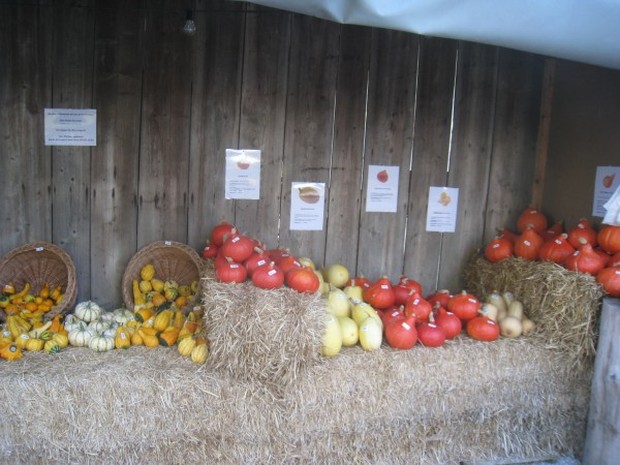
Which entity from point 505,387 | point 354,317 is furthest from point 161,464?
point 505,387

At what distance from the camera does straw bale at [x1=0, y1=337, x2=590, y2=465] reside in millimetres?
2662

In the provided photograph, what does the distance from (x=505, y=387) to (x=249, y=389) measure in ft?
5.32

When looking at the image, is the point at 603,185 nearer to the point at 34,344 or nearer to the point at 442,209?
the point at 442,209

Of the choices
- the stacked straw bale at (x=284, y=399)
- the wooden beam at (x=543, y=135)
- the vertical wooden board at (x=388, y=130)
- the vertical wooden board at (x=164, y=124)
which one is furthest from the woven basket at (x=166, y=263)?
the wooden beam at (x=543, y=135)

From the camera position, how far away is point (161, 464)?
2.80 meters

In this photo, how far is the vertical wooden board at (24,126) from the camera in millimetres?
3426

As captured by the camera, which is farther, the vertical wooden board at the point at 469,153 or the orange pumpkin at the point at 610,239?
the vertical wooden board at the point at 469,153

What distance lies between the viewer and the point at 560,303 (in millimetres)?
3227

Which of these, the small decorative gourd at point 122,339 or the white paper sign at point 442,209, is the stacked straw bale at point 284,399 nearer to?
the small decorative gourd at point 122,339

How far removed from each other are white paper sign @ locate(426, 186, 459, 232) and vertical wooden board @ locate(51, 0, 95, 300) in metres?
2.67

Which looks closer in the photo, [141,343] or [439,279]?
A: [141,343]

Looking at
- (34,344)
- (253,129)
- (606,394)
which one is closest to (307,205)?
(253,129)

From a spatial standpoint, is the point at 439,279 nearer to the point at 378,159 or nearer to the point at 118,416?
the point at 378,159

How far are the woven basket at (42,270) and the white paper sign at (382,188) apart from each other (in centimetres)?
227
